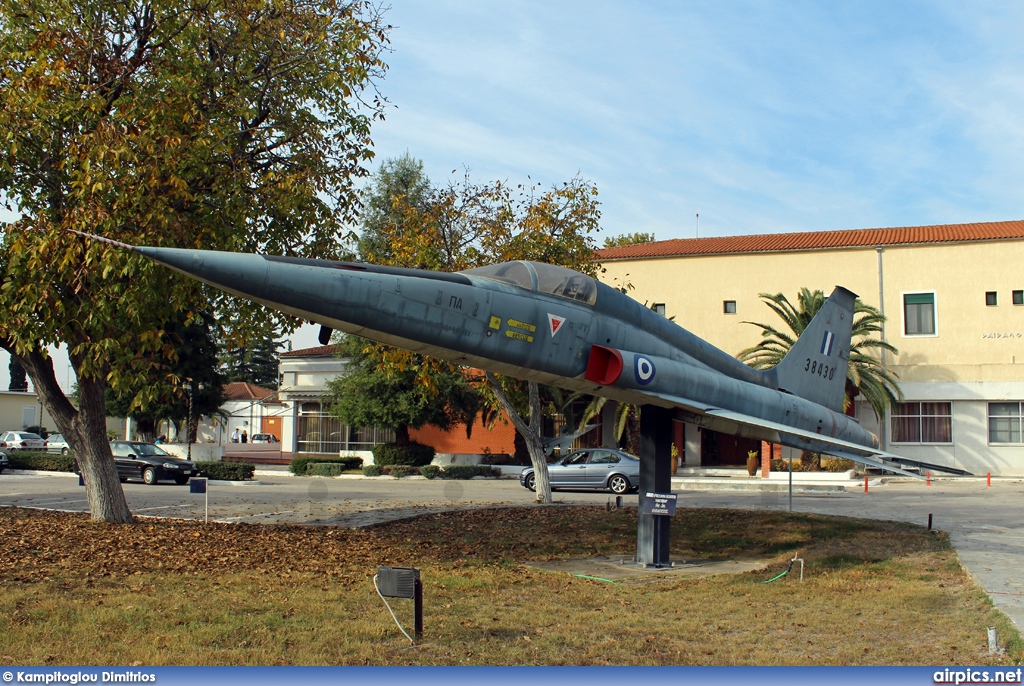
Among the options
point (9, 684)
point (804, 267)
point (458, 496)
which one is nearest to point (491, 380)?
point (458, 496)

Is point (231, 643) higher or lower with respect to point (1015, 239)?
lower

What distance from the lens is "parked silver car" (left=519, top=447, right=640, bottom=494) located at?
29.5m

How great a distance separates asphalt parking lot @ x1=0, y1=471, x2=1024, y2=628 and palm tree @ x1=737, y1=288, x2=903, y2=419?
173 inches

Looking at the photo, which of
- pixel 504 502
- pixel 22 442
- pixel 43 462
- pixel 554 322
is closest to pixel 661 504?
pixel 554 322

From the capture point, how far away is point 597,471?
29656 mm

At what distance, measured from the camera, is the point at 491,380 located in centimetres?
2145

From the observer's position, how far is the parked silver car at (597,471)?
29.5 m

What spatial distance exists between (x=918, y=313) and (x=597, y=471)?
22.6m

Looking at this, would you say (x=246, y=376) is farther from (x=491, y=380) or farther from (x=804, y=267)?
(x=491, y=380)

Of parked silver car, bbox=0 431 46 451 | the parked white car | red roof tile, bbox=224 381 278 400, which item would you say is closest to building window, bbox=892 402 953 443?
the parked white car

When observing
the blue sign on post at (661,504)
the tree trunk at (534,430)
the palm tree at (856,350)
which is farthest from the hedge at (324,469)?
the blue sign on post at (661,504)

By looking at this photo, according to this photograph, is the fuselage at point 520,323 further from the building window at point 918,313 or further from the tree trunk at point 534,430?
the building window at point 918,313

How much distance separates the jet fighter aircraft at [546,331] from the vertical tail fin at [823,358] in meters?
0.05

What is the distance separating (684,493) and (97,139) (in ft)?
80.8
